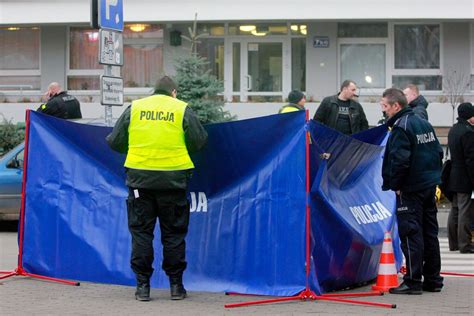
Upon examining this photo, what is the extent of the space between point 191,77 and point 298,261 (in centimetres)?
1269

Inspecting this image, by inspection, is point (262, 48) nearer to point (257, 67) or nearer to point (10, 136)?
point (257, 67)

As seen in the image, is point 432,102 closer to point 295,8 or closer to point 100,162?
point 295,8

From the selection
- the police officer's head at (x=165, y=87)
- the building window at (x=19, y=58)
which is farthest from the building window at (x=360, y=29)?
the police officer's head at (x=165, y=87)

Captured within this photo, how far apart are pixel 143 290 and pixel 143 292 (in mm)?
18

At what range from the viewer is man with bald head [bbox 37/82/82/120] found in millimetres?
14297

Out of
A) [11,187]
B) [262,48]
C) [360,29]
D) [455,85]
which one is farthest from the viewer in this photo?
[262,48]

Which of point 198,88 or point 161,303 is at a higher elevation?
point 198,88

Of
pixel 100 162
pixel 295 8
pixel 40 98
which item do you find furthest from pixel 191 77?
pixel 100 162

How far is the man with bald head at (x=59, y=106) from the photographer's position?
46.9ft

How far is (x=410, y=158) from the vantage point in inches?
317

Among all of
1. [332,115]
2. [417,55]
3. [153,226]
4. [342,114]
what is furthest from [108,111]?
[417,55]

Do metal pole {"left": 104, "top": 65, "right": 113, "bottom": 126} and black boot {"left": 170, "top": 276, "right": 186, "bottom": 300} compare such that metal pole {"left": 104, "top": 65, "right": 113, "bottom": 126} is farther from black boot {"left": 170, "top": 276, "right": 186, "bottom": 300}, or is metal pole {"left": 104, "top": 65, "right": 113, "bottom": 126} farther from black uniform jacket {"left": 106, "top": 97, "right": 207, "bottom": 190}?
black boot {"left": 170, "top": 276, "right": 186, "bottom": 300}

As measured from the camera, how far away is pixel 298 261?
7574 mm

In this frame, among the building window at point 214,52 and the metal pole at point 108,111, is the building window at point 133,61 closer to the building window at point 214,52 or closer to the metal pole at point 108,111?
the building window at point 214,52
